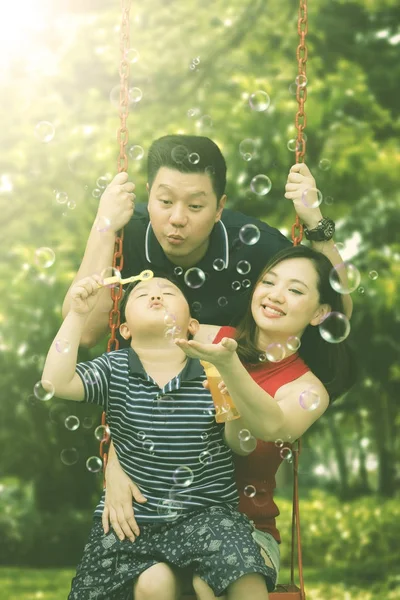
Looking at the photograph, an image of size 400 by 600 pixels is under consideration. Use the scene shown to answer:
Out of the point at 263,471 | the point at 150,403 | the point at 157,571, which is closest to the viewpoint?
the point at 157,571

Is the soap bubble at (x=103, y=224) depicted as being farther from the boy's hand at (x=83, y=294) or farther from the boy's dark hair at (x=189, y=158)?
the boy's hand at (x=83, y=294)

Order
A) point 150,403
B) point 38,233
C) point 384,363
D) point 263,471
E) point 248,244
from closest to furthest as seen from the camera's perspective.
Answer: point 150,403
point 263,471
point 248,244
point 38,233
point 384,363

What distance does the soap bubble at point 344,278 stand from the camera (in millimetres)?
2383

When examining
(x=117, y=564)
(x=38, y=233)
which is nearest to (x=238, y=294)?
(x=117, y=564)

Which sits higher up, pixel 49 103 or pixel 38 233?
pixel 49 103

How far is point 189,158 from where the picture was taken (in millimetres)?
2576

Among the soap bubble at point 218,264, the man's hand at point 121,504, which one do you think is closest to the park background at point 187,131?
the soap bubble at point 218,264

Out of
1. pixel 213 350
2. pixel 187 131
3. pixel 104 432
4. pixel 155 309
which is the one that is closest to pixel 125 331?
pixel 155 309

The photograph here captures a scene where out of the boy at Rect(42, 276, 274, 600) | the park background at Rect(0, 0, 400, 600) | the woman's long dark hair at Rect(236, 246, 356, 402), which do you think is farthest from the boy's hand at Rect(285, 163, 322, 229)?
the park background at Rect(0, 0, 400, 600)

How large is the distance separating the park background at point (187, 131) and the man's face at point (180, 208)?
116 inches

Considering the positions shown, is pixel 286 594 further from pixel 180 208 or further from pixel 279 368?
pixel 180 208

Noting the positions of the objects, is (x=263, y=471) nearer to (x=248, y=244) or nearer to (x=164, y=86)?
(x=248, y=244)

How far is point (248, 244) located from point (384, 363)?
12.2ft

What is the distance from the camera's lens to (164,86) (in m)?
5.95
